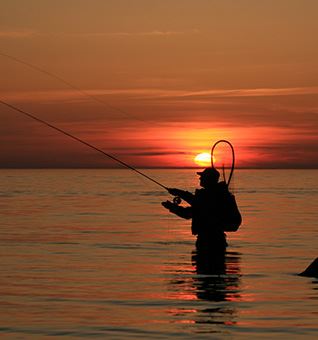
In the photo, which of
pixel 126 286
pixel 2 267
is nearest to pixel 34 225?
pixel 2 267

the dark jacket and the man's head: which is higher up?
the man's head

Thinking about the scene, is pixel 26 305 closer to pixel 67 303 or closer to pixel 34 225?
pixel 67 303

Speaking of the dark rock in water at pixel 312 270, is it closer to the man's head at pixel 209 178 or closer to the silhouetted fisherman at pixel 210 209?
the silhouetted fisherman at pixel 210 209

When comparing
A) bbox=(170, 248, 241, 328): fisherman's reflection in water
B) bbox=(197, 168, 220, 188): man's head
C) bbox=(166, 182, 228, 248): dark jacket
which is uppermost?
bbox=(197, 168, 220, 188): man's head

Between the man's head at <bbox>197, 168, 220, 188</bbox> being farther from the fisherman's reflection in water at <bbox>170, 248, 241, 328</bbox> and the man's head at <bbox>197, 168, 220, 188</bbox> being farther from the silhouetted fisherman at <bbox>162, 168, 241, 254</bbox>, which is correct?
the fisherman's reflection in water at <bbox>170, 248, 241, 328</bbox>

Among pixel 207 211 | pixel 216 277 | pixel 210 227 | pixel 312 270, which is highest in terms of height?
pixel 207 211

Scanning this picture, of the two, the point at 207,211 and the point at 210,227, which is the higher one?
the point at 207,211

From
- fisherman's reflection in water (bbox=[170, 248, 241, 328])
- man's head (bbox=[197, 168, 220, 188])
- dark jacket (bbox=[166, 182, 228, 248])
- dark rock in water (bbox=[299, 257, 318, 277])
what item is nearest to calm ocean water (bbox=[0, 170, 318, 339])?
fisherman's reflection in water (bbox=[170, 248, 241, 328])

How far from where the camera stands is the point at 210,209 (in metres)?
20.4

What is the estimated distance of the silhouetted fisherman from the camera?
66.9 ft

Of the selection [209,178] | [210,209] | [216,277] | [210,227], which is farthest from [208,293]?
[209,178]

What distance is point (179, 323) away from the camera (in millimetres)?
14906

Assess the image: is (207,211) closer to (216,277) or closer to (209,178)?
(209,178)

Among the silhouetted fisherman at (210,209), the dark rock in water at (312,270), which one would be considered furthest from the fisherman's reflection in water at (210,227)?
the dark rock in water at (312,270)
